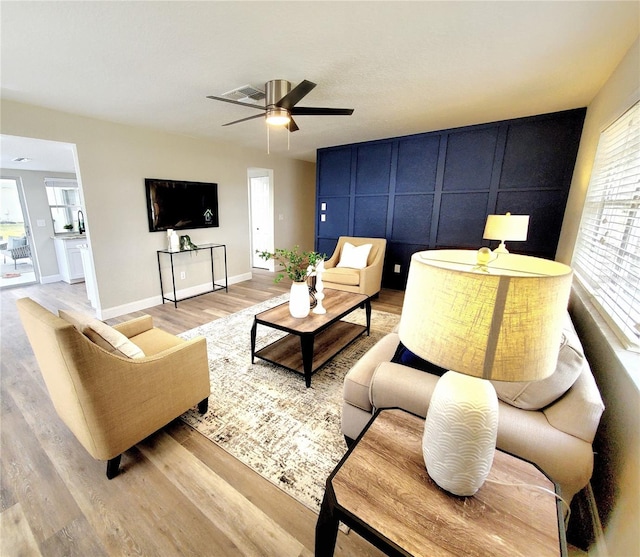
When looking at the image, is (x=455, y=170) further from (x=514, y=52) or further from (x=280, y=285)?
(x=280, y=285)

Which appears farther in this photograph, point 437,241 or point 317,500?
point 437,241

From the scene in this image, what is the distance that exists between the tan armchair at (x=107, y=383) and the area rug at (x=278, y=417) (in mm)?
335

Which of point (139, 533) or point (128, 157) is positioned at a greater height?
point (128, 157)

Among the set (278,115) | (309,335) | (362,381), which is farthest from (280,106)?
(362,381)

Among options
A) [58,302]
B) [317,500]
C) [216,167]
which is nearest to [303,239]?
[216,167]

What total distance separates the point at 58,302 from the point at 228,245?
2.57 meters

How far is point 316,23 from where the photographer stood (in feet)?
4.99

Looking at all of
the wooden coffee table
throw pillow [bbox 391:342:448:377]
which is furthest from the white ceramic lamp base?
the wooden coffee table

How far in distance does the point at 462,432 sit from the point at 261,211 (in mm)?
5988

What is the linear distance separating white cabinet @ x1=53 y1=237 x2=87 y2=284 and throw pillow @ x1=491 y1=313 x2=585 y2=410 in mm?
6393

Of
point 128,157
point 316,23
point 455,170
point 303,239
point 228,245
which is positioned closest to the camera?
point 316,23

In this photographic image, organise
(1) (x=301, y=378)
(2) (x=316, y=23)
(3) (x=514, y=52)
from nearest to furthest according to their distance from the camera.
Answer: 1. (2) (x=316, y=23)
2. (3) (x=514, y=52)
3. (1) (x=301, y=378)

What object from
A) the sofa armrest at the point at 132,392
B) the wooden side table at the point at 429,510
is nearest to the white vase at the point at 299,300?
the sofa armrest at the point at 132,392

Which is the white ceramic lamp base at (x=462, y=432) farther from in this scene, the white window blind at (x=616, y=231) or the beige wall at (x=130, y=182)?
the beige wall at (x=130, y=182)
